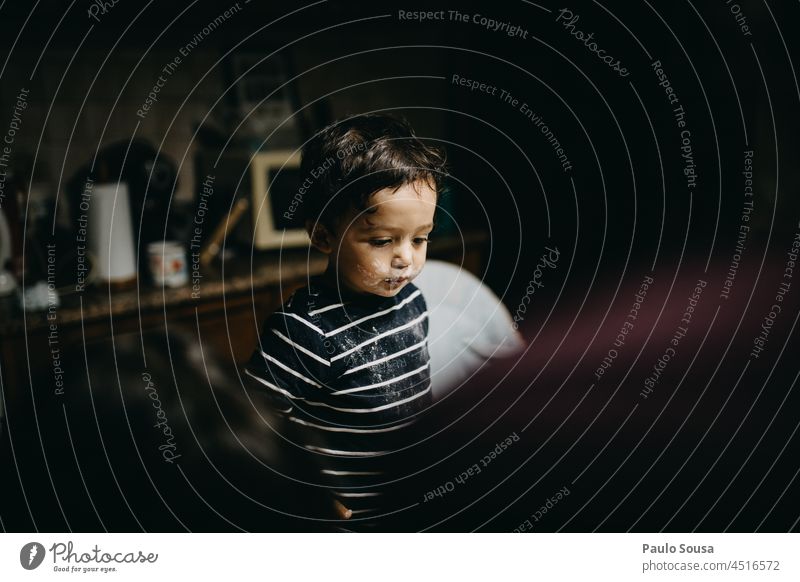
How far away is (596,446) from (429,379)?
6.7 inches

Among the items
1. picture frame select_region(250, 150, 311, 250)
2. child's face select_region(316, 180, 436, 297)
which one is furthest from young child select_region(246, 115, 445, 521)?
picture frame select_region(250, 150, 311, 250)

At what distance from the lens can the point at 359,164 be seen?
36cm

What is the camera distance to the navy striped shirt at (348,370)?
398 millimetres

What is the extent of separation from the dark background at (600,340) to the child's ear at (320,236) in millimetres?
132

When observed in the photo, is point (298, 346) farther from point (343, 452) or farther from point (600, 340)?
point (600, 340)

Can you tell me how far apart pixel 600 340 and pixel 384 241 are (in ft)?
0.75

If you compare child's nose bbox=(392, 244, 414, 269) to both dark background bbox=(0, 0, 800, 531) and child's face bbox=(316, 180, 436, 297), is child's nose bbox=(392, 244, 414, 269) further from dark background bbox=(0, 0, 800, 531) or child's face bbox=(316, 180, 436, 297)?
dark background bbox=(0, 0, 800, 531)

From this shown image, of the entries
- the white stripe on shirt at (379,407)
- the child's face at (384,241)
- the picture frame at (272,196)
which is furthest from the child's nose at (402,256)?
the picture frame at (272,196)

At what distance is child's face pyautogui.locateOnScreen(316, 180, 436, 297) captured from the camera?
37 centimetres

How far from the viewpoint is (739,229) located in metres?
0.51

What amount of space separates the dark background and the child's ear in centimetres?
13

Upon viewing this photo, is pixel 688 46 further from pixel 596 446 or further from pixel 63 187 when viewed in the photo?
pixel 63 187

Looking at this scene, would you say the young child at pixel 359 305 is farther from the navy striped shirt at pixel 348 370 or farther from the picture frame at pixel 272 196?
the picture frame at pixel 272 196

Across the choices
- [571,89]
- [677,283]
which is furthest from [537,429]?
[571,89]
